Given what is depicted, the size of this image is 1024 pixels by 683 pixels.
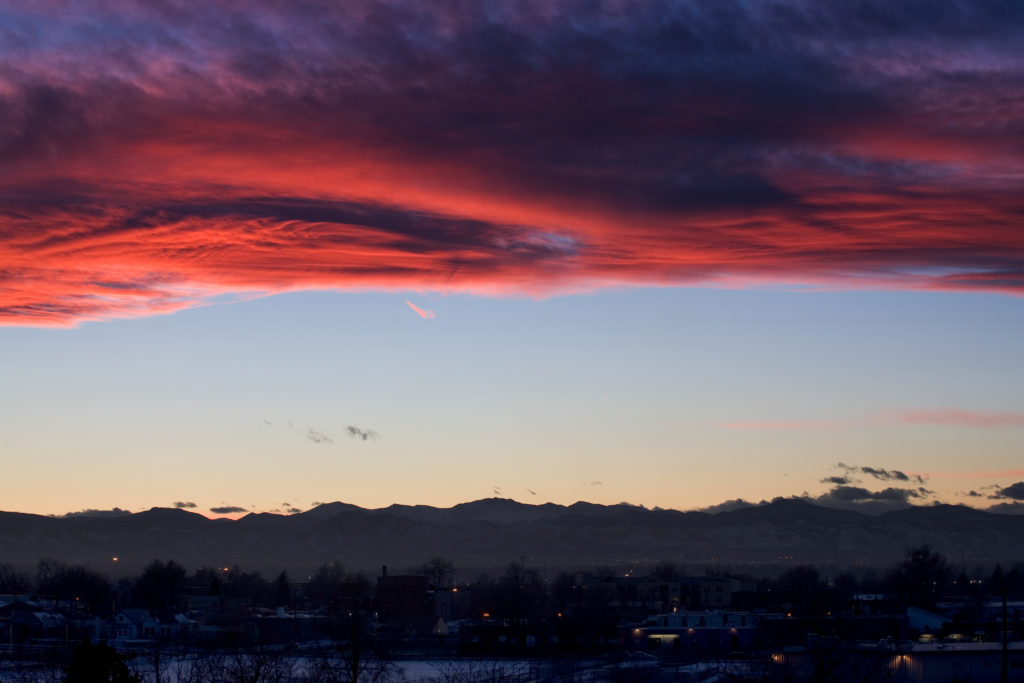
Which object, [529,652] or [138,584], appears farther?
[138,584]

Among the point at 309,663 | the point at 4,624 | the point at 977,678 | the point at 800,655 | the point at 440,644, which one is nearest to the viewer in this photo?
the point at 977,678

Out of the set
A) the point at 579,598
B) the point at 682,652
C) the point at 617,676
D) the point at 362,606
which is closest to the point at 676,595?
the point at 579,598

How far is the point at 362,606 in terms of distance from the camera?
143375 millimetres

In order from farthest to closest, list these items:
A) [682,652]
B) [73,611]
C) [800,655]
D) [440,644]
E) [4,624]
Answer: [73,611], [4,624], [440,644], [682,652], [800,655]

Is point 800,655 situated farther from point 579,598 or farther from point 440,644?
point 579,598

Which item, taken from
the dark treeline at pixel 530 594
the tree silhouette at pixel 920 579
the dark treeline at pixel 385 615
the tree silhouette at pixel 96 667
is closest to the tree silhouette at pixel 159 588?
the dark treeline at pixel 530 594

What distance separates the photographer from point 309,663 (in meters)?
91.1

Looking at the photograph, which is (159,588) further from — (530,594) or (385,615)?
(530,594)

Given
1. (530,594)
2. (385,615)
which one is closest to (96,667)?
(385,615)

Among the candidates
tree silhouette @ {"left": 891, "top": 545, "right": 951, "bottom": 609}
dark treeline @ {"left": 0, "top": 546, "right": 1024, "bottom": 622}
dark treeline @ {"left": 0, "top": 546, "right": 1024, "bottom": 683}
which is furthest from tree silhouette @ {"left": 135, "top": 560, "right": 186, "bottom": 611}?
tree silhouette @ {"left": 891, "top": 545, "right": 951, "bottom": 609}

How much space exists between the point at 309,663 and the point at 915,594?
8918 centimetres

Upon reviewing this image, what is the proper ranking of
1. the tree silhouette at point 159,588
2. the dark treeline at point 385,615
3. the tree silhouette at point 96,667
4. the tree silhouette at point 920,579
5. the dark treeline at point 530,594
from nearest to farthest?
the tree silhouette at point 96,667
the dark treeline at point 385,615
the dark treeline at point 530,594
the tree silhouette at point 920,579
the tree silhouette at point 159,588

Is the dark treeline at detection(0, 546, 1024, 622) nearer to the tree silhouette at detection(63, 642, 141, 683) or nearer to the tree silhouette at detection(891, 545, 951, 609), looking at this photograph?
the tree silhouette at detection(891, 545, 951, 609)

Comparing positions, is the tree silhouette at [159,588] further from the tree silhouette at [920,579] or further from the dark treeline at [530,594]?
the tree silhouette at [920,579]
